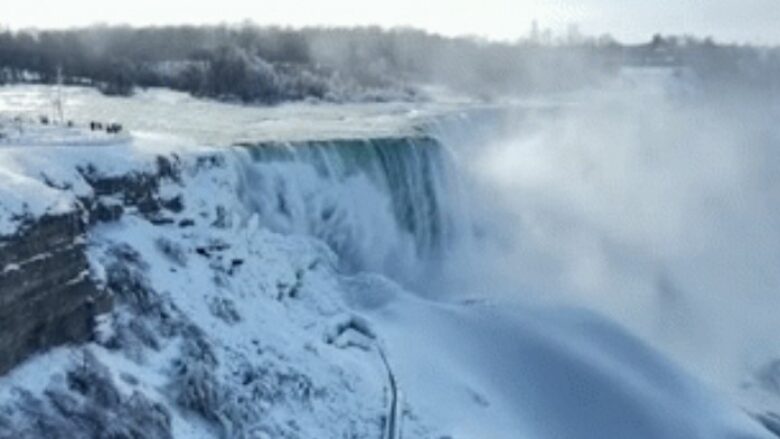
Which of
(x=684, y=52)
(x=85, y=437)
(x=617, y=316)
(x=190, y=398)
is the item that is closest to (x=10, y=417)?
(x=85, y=437)

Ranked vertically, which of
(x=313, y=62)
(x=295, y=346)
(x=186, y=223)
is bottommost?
(x=313, y=62)

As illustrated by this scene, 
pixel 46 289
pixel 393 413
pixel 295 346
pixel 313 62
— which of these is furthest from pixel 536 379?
pixel 313 62

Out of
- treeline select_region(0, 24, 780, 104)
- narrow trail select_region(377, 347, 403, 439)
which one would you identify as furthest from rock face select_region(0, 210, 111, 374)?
treeline select_region(0, 24, 780, 104)

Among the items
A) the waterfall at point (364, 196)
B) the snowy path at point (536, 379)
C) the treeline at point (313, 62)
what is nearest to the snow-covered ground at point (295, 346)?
the snowy path at point (536, 379)

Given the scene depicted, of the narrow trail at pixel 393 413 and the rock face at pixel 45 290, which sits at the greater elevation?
the rock face at pixel 45 290

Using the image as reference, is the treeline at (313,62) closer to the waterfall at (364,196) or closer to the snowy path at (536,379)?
the waterfall at (364,196)

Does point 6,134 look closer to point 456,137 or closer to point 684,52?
point 456,137

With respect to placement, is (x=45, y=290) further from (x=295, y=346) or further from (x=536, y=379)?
(x=536, y=379)
